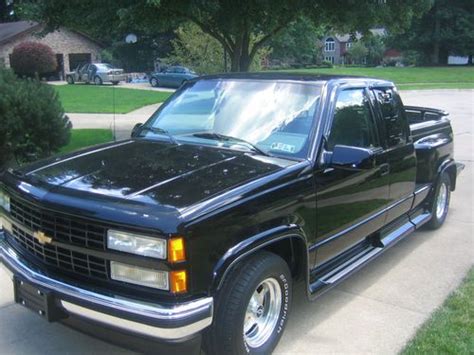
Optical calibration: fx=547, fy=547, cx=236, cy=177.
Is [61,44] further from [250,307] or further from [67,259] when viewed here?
[250,307]

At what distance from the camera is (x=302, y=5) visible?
1027 cm

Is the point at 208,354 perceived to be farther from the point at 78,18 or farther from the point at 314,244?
the point at 78,18

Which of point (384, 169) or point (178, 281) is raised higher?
point (384, 169)

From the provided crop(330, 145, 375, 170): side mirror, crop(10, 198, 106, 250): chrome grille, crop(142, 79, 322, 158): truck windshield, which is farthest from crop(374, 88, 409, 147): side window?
crop(10, 198, 106, 250): chrome grille

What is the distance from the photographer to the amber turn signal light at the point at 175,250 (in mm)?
2801

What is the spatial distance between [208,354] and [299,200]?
1.15m

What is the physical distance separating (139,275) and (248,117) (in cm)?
172

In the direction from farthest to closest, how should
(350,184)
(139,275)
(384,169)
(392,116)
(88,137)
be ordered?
(88,137) → (392,116) → (384,169) → (350,184) → (139,275)

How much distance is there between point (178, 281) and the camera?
284 cm

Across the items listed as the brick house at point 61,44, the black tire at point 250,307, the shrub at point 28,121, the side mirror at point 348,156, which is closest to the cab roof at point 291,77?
the side mirror at point 348,156

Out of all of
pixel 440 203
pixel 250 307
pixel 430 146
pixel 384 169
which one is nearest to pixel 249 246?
pixel 250 307

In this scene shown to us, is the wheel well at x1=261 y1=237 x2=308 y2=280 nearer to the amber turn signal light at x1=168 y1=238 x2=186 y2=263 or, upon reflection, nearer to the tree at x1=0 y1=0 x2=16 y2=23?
the amber turn signal light at x1=168 y1=238 x2=186 y2=263

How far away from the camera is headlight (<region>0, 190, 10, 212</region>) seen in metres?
3.75

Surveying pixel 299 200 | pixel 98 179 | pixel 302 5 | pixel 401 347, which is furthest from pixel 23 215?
pixel 302 5
